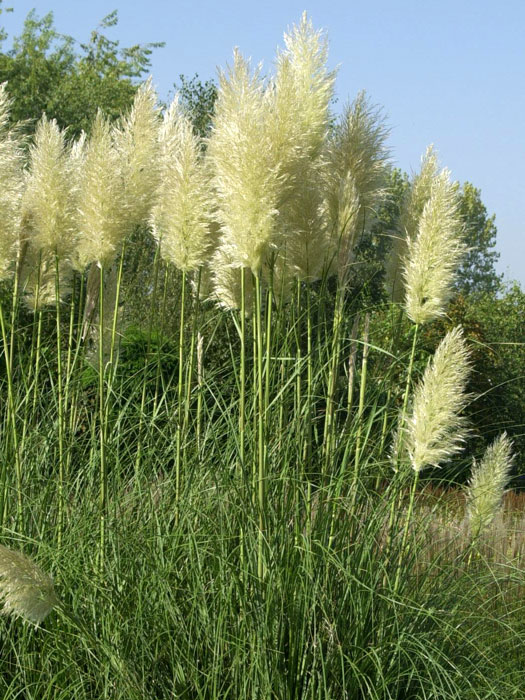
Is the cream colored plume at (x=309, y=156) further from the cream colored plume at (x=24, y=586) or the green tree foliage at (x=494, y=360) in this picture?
the cream colored plume at (x=24, y=586)

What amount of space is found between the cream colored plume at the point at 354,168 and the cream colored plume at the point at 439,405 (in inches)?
28.8

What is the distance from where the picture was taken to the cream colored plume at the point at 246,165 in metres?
3.54

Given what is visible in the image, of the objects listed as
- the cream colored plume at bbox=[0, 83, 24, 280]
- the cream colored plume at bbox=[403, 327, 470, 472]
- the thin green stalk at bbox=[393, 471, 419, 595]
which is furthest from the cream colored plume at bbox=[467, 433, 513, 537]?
the cream colored plume at bbox=[0, 83, 24, 280]

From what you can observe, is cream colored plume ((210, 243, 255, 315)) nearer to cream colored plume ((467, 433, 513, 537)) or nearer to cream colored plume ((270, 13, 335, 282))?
cream colored plume ((270, 13, 335, 282))

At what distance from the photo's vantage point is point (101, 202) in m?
4.20

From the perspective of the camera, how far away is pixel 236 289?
4289mm

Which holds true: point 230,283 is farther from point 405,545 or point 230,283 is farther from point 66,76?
point 66,76

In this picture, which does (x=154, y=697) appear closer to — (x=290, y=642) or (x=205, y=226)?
(x=290, y=642)

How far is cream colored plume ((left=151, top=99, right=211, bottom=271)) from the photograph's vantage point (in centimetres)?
427

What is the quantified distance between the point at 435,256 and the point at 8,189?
211 centimetres

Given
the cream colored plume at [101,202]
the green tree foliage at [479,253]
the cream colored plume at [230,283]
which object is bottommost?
the cream colored plume at [230,283]

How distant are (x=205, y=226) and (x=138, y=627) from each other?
189 centimetres

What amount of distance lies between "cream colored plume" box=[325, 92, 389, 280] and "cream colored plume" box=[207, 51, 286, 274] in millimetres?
706

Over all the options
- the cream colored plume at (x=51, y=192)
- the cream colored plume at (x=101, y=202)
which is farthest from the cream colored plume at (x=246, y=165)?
the cream colored plume at (x=51, y=192)
